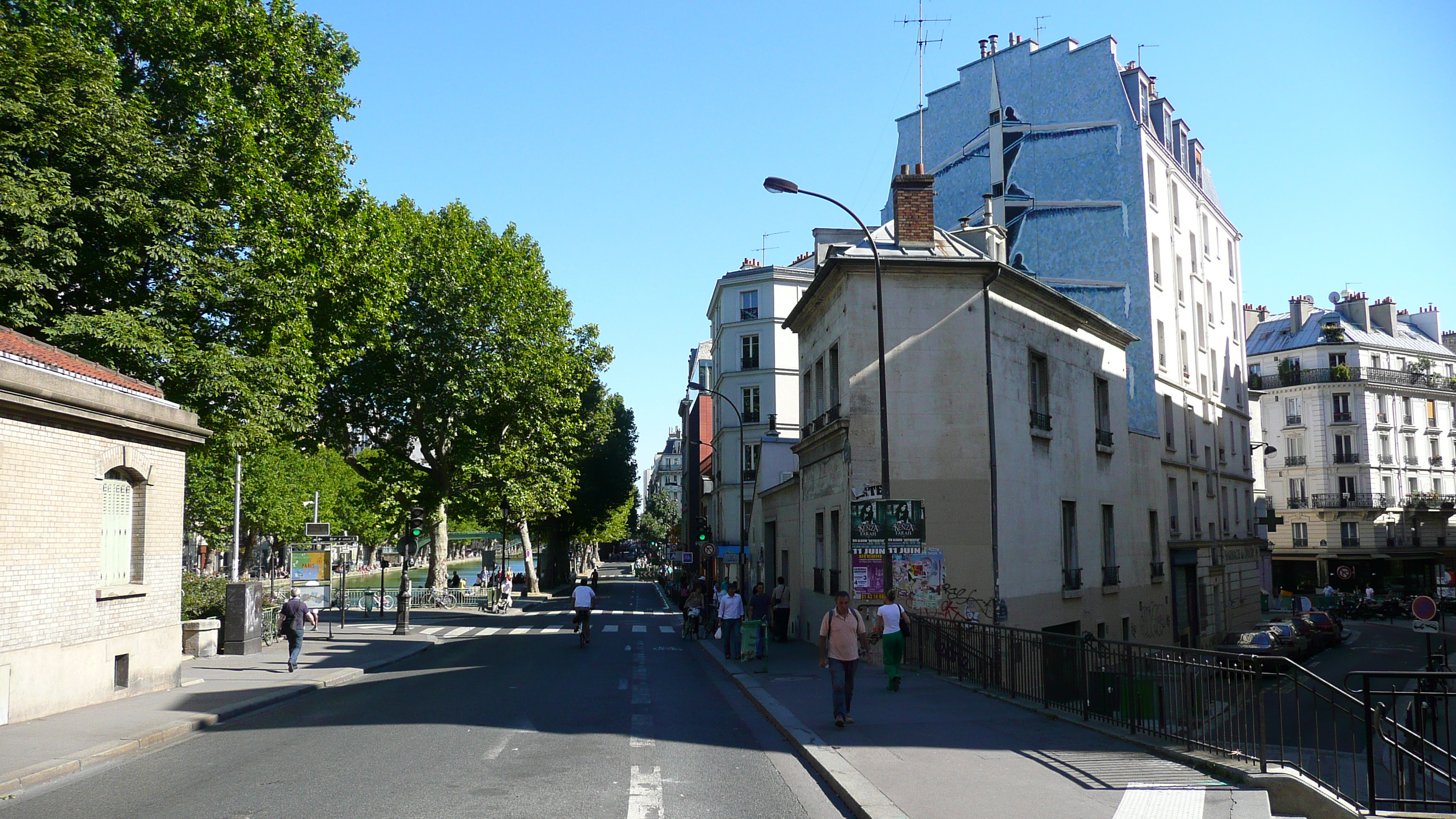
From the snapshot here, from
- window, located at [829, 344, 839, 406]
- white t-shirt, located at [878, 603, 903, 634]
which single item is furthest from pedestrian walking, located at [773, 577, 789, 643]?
white t-shirt, located at [878, 603, 903, 634]

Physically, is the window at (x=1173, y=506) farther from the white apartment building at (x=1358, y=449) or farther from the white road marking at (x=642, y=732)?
the white apartment building at (x=1358, y=449)

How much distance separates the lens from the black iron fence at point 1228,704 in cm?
819

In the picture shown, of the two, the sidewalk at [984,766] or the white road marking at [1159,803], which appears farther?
the sidewalk at [984,766]

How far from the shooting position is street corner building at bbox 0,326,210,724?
1191 centimetres

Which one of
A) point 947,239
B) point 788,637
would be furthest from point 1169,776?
point 788,637

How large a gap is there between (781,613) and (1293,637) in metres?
16.1

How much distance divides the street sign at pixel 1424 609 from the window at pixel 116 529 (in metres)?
26.6

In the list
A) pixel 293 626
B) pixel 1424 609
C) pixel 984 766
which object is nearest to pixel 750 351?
pixel 1424 609

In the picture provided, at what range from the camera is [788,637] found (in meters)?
28.2

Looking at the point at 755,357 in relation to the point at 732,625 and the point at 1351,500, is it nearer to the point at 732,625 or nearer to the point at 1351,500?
the point at 732,625

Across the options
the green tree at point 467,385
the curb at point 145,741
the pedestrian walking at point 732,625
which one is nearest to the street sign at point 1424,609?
the pedestrian walking at point 732,625

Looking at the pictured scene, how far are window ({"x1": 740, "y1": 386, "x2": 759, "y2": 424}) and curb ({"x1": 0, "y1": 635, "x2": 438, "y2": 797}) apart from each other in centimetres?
3751

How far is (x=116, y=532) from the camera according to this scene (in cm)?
1436

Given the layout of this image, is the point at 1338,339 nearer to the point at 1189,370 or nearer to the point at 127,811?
the point at 1189,370
